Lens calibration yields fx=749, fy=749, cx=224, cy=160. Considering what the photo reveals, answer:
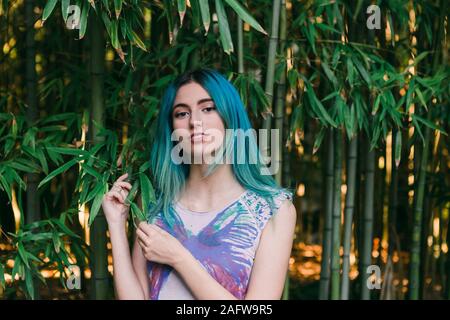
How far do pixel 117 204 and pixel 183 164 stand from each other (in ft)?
0.65

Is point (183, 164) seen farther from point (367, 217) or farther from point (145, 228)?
point (367, 217)

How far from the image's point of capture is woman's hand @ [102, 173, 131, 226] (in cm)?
179

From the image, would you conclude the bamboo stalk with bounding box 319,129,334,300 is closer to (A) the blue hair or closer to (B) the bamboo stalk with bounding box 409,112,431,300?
(B) the bamboo stalk with bounding box 409,112,431,300

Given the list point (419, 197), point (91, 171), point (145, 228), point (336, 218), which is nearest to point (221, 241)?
point (145, 228)

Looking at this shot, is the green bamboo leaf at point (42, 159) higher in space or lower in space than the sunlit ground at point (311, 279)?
higher

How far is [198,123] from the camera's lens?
1758mm

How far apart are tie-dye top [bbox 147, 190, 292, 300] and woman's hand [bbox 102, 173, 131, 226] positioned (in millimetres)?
84

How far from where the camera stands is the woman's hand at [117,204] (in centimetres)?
179

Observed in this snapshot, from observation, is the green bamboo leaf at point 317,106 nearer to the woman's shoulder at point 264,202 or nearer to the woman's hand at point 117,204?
the woman's shoulder at point 264,202

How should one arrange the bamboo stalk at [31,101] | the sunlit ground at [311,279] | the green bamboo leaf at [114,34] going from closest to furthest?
the green bamboo leaf at [114,34], the bamboo stalk at [31,101], the sunlit ground at [311,279]

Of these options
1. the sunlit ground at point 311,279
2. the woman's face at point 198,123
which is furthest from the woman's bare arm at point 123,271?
the sunlit ground at point 311,279

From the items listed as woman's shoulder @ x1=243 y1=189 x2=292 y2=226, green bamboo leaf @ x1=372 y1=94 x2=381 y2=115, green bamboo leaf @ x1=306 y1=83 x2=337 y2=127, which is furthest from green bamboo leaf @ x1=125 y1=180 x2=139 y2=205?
green bamboo leaf @ x1=372 y1=94 x2=381 y2=115

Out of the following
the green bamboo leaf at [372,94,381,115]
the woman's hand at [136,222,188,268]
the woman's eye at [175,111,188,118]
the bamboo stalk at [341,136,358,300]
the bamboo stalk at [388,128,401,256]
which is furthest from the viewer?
the bamboo stalk at [388,128,401,256]
